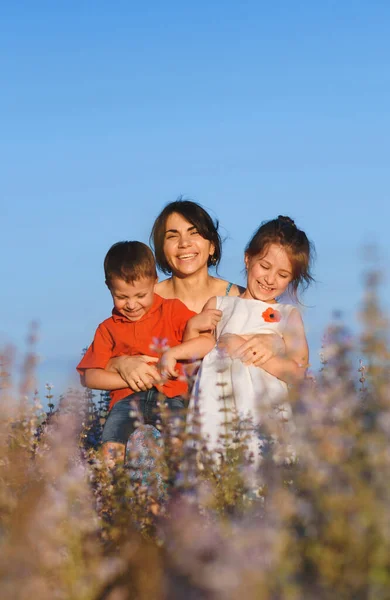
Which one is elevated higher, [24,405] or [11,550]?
[24,405]

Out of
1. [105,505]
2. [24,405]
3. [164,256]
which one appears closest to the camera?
[105,505]

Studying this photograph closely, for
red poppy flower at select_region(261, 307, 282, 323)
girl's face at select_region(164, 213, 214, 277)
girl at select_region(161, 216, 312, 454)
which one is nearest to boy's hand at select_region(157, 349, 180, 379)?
girl at select_region(161, 216, 312, 454)

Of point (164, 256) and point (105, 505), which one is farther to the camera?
point (164, 256)

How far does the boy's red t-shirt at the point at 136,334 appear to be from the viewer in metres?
6.31

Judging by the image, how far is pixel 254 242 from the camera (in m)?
6.41

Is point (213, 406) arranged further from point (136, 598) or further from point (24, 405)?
point (136, 598)

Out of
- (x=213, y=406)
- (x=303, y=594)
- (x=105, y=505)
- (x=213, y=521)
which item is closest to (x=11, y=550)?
(x=303, y=594)

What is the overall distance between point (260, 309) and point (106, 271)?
3.98 ft

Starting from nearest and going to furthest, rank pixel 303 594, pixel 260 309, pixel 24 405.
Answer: pixel 303 594 < pixel 24 405 < pixel 260 309

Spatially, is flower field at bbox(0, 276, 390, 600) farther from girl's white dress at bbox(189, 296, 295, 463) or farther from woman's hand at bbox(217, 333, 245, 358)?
woman's hand at bbox(217, 333, 245, 358)

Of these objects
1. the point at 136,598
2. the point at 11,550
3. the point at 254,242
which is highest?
the point at 254,242

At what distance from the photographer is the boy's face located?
6070 mm

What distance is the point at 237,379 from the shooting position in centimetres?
570

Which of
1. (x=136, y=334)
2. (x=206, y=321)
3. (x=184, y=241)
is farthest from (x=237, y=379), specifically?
(x=184, y=241)
